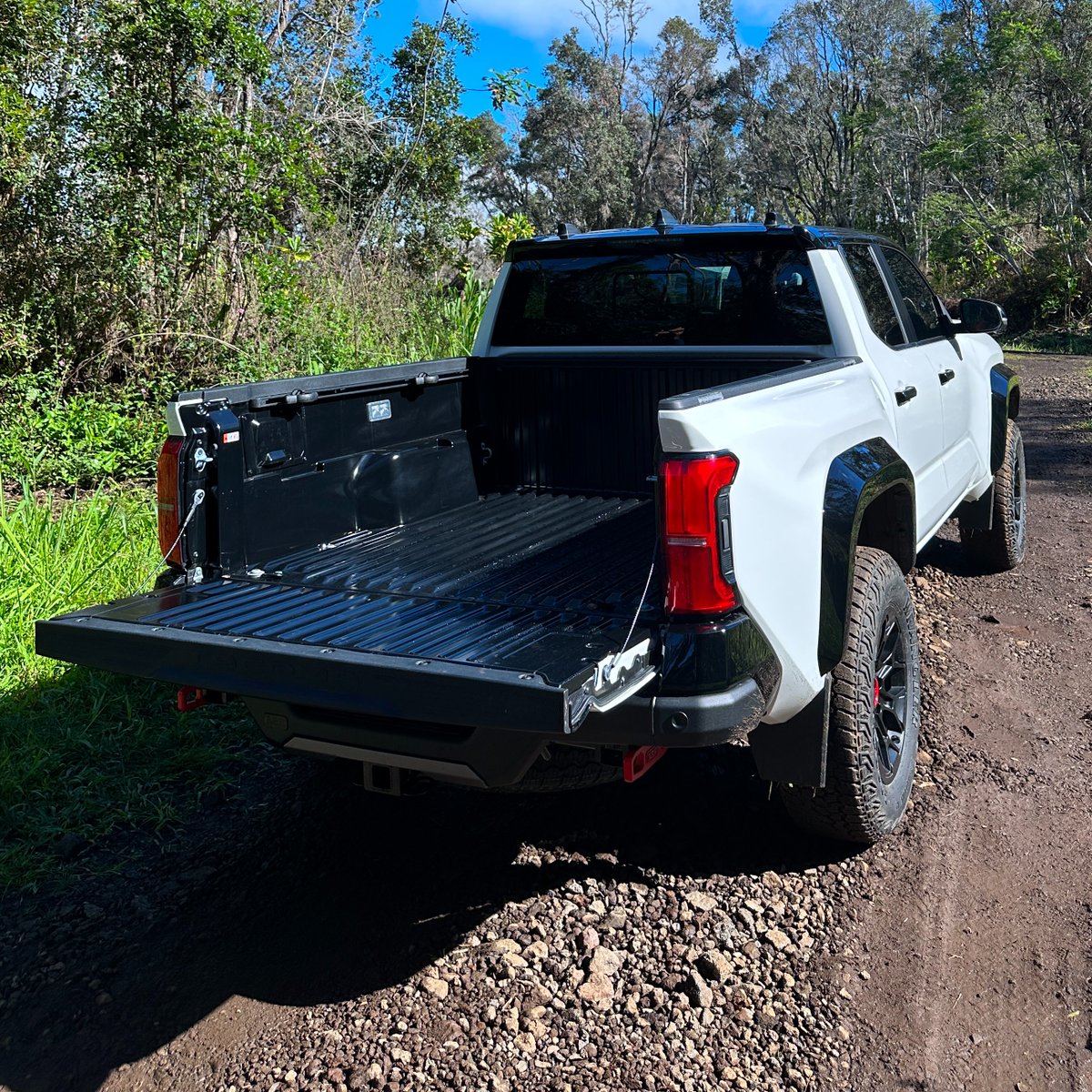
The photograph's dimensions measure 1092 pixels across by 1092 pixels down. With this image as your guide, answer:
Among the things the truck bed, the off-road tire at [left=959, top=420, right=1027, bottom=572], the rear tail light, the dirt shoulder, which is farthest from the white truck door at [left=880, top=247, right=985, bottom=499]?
the rear tail light

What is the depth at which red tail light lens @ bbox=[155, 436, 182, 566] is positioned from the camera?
10.5 feet

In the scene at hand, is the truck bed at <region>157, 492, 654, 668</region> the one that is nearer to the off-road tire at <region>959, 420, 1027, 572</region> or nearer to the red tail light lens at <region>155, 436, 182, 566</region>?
the red tail light lens at <region>155, 436, 182, 566</region>

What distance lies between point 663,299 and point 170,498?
2.26 meters

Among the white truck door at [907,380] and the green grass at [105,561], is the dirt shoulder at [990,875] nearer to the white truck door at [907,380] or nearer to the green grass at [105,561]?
the white truck door at [907,380]

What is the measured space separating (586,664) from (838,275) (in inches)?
90.9

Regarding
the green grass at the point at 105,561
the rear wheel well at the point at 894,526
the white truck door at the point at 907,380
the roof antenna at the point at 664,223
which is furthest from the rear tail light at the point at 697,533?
the green grass at the point at 105,561

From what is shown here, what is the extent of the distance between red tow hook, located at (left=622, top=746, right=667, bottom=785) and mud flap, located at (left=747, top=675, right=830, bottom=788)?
0.45 meters

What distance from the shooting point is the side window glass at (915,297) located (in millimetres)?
4770

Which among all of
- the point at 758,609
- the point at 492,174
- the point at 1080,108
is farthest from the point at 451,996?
the point at 492,174

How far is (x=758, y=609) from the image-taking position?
106 inches

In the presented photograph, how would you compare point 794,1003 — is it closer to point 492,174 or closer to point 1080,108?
point 1080,108

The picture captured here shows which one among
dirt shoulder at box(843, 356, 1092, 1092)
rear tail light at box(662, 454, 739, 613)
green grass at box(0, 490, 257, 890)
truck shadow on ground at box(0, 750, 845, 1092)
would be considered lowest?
dirt shoulder at box(843, 356, 1092, 1092)

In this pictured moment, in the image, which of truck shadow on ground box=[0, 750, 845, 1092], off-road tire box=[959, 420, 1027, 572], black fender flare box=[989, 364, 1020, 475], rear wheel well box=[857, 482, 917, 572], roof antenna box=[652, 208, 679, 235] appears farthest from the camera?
off-road tire box=[959, 420, 1027, 572]

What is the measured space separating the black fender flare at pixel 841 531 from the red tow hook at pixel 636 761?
58 cm
